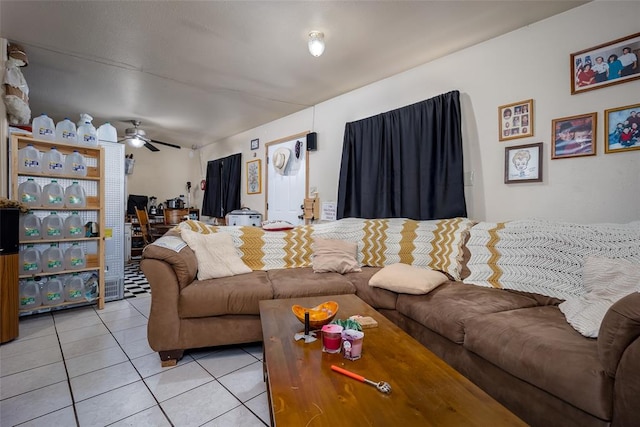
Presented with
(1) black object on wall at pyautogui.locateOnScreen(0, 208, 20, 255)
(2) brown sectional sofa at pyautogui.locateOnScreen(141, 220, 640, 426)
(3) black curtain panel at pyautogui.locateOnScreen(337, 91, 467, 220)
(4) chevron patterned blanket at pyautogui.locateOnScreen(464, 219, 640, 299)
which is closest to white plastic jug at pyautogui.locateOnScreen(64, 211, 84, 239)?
(1) black object on wall at pyautogui.locateOnScreen(0, 208, 20, 255)

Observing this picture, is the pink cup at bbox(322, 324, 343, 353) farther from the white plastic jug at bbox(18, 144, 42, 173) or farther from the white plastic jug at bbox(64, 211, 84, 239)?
the white plastic jug at bbox(18, 144, 42, 173)

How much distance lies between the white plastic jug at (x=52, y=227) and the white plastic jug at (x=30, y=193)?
0.52 feet

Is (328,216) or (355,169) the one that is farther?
(328,216)

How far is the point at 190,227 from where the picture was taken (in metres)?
2.72

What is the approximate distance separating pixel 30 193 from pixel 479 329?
386 centimetres

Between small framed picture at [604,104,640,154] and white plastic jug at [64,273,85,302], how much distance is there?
15.3 ft

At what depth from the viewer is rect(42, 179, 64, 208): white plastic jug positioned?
289 centimetres

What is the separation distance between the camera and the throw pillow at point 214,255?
235 centimetres

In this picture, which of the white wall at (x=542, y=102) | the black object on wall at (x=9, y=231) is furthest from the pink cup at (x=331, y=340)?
the black object on wall at (x=9, y=231)

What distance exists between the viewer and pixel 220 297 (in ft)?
6.76

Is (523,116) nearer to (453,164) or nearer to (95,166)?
(453,164)

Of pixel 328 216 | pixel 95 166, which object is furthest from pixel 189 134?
pixel 328 216

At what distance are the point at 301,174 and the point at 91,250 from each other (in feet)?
8.67

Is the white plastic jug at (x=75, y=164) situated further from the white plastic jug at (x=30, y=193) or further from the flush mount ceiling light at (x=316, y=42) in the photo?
the flush mount ceiling light at (x=316, y=42)
